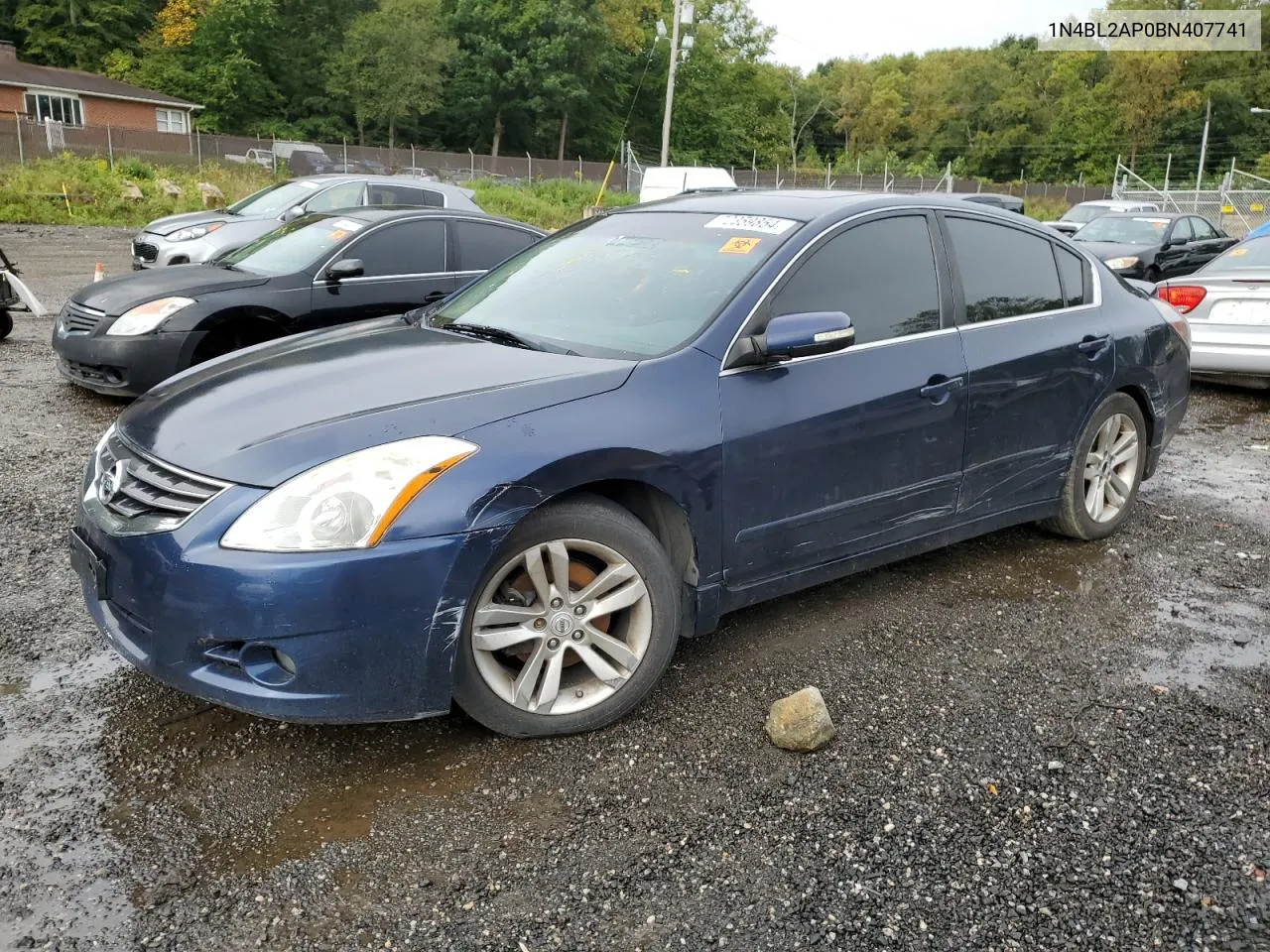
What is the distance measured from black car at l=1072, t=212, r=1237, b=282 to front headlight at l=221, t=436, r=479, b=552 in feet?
43.6

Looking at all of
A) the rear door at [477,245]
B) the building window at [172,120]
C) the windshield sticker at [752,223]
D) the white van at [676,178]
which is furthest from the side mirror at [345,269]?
the building window at [172,120]

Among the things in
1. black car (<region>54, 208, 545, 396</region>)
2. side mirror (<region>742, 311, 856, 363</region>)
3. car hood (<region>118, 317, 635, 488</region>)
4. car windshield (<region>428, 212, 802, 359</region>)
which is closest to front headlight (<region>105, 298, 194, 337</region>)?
black car (<region>54, 208, 545, 396</region>)

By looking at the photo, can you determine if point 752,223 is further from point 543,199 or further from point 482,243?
point 543,199

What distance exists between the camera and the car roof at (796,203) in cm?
406

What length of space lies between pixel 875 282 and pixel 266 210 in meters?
12.2

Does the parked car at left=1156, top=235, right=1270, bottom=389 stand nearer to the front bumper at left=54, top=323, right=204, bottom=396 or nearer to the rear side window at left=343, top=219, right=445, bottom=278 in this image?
the rear side window at left=343, top=219, right=445, bottom=278

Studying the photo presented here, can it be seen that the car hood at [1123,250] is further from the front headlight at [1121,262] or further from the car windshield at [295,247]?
the car windshield at [295,247]

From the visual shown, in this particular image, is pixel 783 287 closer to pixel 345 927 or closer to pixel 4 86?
pixel 345 927

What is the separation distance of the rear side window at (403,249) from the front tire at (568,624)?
523cm

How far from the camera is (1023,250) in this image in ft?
15.4

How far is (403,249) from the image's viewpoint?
26.3ft

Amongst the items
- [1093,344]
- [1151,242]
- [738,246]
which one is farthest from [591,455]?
[1151,242]

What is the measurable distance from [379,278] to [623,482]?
5087mm

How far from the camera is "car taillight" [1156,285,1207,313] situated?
29.3 feet
